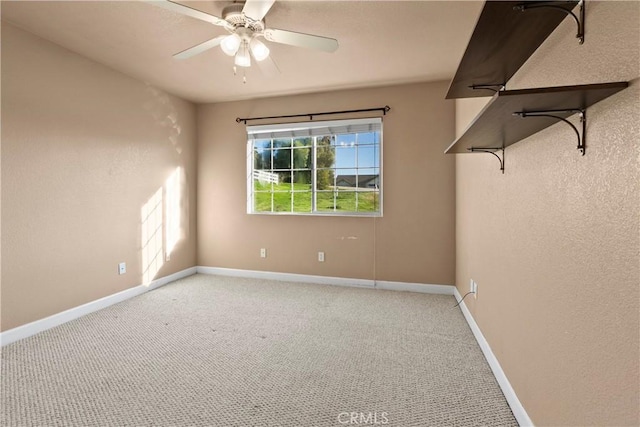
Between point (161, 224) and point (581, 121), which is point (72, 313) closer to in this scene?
point (161, 224)

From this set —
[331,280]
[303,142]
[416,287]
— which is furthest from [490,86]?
[331,280]

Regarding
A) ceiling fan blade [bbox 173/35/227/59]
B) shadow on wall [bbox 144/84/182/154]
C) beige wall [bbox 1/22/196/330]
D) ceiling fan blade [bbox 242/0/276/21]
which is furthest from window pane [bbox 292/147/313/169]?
ceiling fan blade [bbox 242/0/276/21]

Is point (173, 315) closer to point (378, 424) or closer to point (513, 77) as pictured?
point (378, 424)

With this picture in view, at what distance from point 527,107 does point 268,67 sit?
2.79 meters

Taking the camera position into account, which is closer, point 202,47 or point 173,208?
point 202,47

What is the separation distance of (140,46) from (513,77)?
118 inches

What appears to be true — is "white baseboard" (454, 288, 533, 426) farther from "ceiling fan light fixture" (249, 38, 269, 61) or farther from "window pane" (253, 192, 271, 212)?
"window pane" (253, 192, 271, 212)

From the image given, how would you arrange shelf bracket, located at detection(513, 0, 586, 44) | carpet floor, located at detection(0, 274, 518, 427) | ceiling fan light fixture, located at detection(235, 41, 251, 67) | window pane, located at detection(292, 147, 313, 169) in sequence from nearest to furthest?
shelf bracket, located at detection(513, 0, 586, 44) < carpet floor, located at detection(0, 274, 518, 427) < ceiling fan light fixture, located at detection(235, 41, 251, 67) < window pane, located at detection(292, 147, 313, 169)

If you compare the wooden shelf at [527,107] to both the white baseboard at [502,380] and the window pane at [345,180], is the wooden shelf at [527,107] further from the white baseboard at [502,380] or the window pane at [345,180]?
the window pane at [345,180]

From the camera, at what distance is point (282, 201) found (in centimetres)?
456

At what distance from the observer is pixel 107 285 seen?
135 inches

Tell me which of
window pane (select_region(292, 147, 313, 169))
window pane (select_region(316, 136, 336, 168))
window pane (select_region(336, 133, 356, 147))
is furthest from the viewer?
window pane (select_region(292, 147, 313, 169))

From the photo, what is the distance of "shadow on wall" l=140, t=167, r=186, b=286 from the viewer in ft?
12.9

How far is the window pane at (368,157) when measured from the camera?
410 centimetres
